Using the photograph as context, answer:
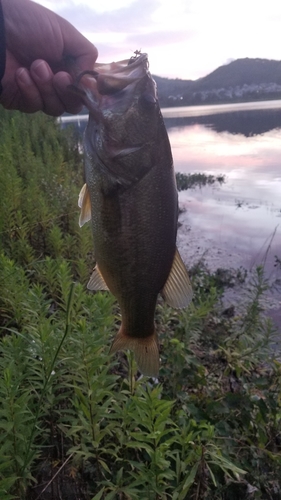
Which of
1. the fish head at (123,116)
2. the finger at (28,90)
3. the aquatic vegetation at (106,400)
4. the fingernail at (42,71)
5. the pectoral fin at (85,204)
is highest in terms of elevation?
the fingernail at (42,71)

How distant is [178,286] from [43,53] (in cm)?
160

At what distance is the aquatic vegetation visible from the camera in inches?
73.5

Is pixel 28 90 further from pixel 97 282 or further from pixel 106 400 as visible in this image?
pixel 106 400

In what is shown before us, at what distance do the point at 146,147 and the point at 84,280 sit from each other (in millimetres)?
2226

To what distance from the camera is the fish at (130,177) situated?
194cm

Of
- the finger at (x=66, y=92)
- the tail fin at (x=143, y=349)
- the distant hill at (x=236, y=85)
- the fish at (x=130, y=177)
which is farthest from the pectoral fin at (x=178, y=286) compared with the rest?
the distant hill at (x=236, y=85)

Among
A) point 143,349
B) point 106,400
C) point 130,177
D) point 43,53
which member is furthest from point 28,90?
point 106,400

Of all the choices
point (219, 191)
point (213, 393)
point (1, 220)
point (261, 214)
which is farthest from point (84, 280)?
point (219, 191)

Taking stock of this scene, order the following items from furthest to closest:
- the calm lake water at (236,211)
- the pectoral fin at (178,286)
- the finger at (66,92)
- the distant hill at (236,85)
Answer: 1. the distant hill at (236,85)
2. the calm lake water at (236,211)
3. the finger at (66,92)
4. the pectoral fin at (178,286)

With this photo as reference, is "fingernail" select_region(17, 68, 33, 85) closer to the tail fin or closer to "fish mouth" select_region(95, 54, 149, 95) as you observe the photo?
"fish mouth" select_region(95, 54, 149, 95)

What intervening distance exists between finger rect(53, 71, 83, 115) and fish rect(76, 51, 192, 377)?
1.13 feet

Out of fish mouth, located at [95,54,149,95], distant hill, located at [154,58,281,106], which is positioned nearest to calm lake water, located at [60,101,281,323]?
fish mouth, located at [95,54,149,95]

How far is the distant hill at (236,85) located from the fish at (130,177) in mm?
69919

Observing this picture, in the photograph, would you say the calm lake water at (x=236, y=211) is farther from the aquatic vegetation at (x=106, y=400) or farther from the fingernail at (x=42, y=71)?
the fingernail at (x=42, y=71)
